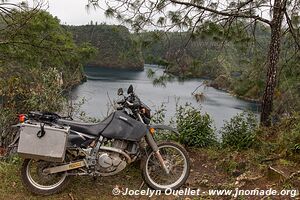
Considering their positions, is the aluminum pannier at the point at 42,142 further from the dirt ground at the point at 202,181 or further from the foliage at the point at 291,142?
the foliage at the point at 291,142

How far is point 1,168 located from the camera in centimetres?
389

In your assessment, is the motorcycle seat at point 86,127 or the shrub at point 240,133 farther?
the shrub at point 240,133

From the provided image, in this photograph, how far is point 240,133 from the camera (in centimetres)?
524

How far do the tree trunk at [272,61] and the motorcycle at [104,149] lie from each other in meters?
2.61

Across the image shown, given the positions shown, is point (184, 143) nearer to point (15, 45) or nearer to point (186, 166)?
point (186, 166)

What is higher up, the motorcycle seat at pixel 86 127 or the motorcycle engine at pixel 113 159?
the motorcycle seat at pixel 86 127

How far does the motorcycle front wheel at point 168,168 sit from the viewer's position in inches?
135

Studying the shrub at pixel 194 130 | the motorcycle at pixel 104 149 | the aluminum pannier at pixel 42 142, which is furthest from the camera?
the shrub at pixel 194 130

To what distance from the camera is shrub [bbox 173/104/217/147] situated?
16.7 ft

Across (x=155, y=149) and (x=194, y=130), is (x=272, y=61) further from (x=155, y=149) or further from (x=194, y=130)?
(x=155, y=149)

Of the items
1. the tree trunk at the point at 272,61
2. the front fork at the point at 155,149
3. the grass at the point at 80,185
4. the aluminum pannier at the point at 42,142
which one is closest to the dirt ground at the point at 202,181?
the grass at the point at 80,185

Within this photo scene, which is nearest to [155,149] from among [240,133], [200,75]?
[240,133]

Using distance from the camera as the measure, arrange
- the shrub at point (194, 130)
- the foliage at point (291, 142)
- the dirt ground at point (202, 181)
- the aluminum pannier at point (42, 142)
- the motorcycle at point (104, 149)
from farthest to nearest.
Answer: the shrub at point (194, 130) < the foliage at point (291, 142) < the dirt ground at point (202, 181) < the motorcycle at point (104, 149) < the aluminum pannier at point (42, 142)

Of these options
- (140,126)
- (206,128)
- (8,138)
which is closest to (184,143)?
(206,128)
